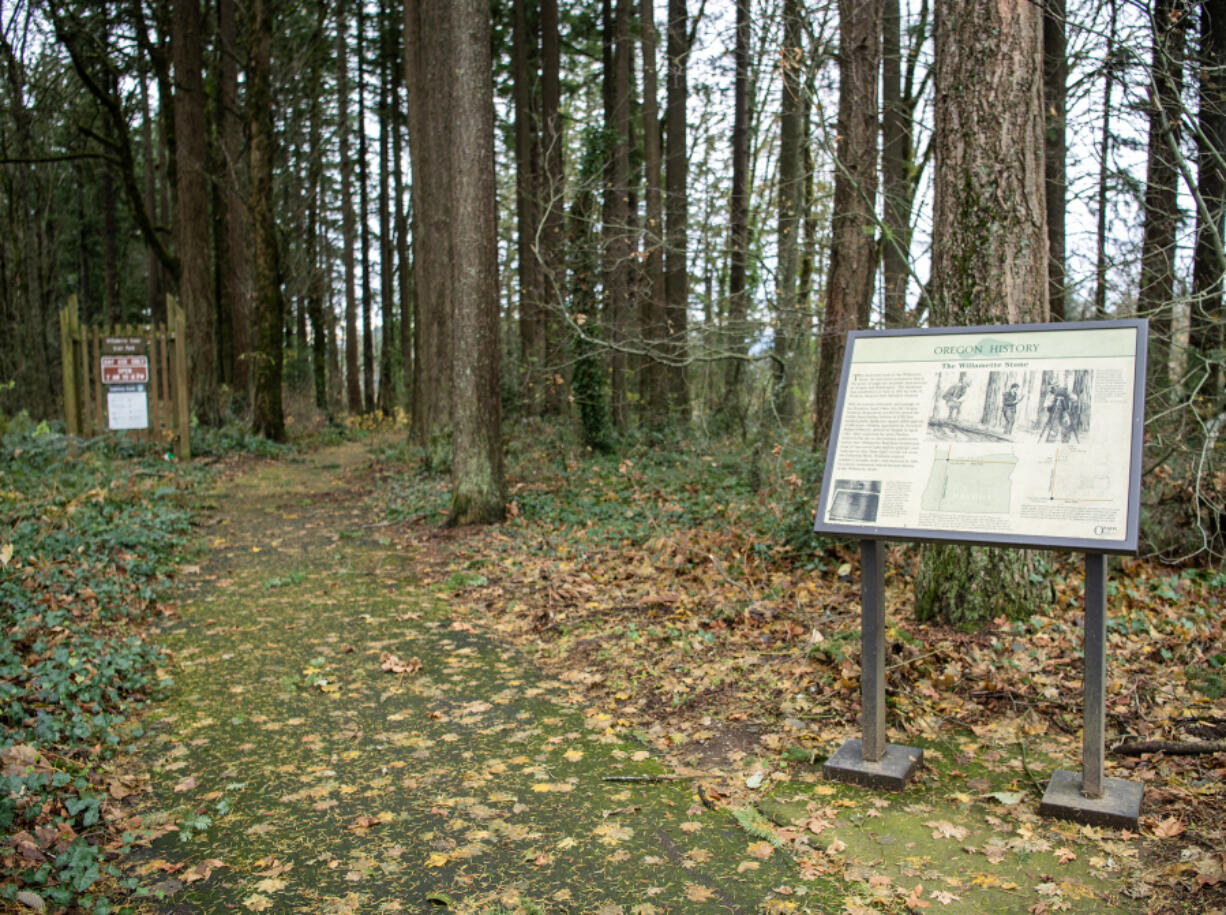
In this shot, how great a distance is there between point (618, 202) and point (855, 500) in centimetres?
1331

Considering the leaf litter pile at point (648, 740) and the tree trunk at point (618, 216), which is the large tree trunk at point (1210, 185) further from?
the tree trunk at point (618, 216)

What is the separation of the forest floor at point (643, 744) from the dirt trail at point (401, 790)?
17mm

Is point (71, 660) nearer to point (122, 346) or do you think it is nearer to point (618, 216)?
point (122, 346)

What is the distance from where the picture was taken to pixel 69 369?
1532cm

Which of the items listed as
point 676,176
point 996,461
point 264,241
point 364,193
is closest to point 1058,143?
point 676,176

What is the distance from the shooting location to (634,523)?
9.84m

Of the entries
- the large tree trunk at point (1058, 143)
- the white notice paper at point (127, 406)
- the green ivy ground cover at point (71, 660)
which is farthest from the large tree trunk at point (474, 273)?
the white notice paper at point (127, 406)

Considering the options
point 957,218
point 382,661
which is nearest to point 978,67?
point 957,218

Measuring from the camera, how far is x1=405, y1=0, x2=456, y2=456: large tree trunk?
44.4 feet

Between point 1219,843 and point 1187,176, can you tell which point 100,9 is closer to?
point 1187,176

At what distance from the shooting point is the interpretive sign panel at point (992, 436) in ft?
11.8

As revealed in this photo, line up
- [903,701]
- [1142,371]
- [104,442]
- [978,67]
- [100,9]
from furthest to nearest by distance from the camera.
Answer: [100,9] < [104,442] < [978,67] < [903,701] < [1142,371]

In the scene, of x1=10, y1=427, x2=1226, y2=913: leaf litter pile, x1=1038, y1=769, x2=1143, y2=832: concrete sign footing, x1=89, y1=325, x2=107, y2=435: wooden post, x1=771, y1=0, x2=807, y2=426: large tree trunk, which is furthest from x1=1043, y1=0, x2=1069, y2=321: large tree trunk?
x1=89, y1=325, x2=107, y2=435: wooden post

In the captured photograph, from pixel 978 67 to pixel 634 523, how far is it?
569 cm
